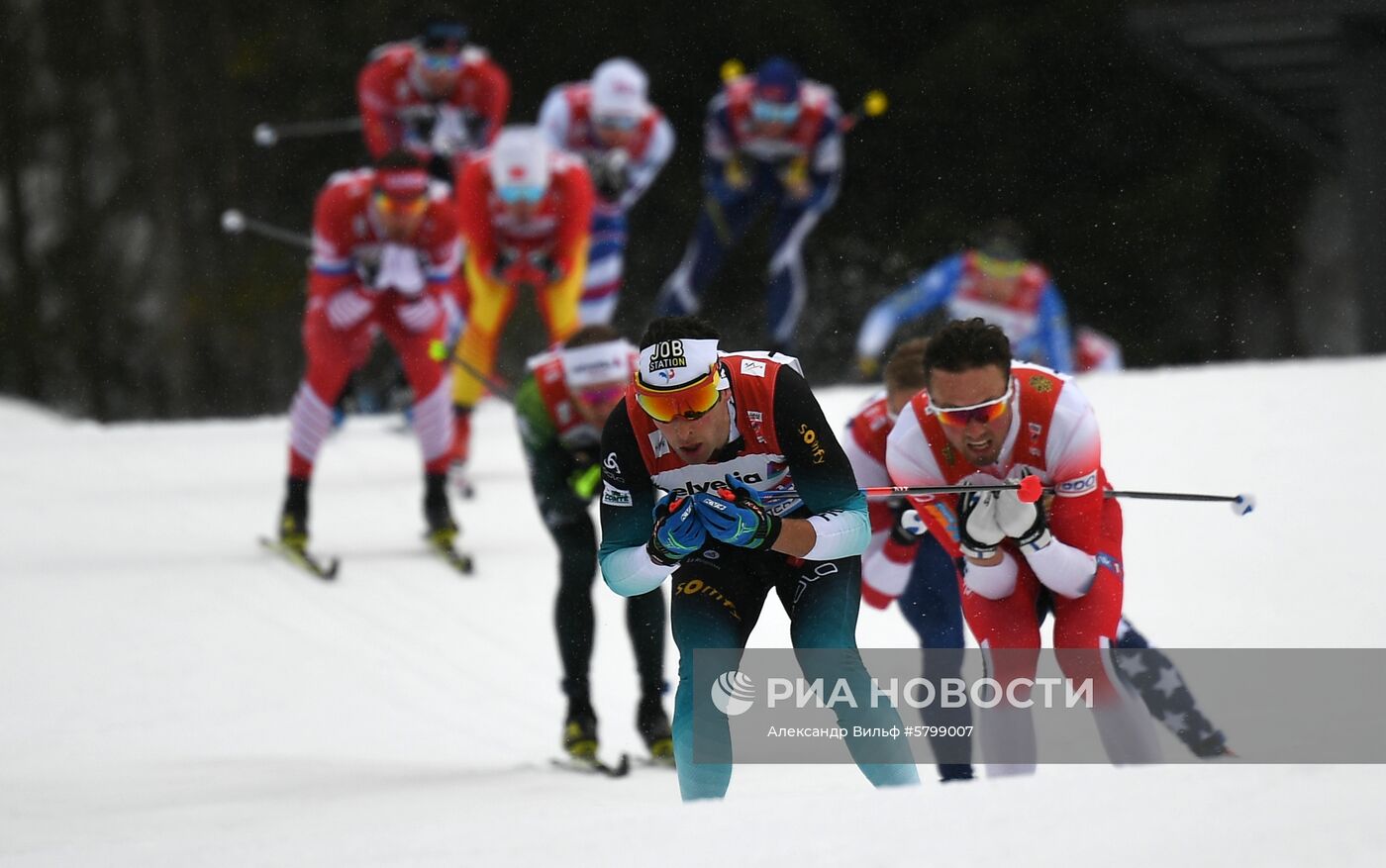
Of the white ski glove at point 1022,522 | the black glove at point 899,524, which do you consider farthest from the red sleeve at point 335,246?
the white ski glove at point 1022,522

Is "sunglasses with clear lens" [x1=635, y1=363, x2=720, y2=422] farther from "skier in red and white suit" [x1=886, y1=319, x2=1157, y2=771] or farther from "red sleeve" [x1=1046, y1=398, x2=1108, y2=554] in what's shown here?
"red sleeve" [x1=1046, y1=398, x2=1108, y2=554]

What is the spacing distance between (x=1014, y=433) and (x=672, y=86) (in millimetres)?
16557

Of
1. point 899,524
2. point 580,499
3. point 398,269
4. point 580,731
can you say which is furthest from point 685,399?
point 398,269

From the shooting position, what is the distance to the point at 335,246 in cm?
938

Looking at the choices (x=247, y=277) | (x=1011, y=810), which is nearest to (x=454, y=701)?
(x=1011, y=810)

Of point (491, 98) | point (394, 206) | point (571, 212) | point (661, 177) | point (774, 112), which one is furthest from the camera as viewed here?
point (661, 177)

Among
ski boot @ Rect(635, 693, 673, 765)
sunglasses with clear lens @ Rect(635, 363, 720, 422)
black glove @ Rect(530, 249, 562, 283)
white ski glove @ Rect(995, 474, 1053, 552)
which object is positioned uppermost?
sunglasses with clear lens @ Rect(635, 363, 720, 422)

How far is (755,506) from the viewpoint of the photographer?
4547mm

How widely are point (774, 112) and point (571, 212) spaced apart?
3298 millimetres

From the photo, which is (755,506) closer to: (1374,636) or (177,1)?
(1374,636)

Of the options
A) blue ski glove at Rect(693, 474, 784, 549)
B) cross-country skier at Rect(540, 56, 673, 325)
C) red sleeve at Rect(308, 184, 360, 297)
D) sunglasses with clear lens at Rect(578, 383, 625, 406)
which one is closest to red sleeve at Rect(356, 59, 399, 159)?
cross-country skier at Rect(540, 56, 673, 325)

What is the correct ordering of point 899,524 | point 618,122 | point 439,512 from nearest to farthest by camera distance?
point 899,524 → point 439,512 → point 618,122

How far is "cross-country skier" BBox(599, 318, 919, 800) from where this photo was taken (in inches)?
179

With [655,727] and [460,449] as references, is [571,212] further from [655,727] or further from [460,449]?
[655,727]
